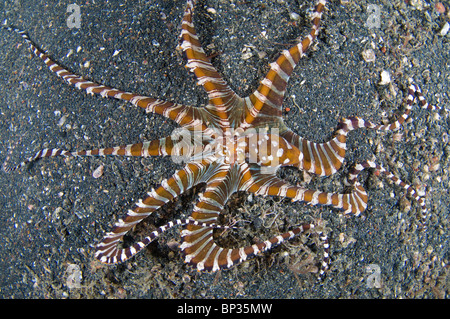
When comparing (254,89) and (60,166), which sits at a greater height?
(254,89)

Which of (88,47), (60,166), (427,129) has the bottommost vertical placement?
(60,166)

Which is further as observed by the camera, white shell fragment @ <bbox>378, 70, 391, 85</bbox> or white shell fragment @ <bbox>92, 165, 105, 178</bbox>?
white shell fragment @ <bbox>378, 70, 391, 85</bbox>

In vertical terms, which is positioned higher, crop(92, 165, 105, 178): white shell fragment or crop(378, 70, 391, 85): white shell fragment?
crop(378, 70, 391, 85): white shell fragment

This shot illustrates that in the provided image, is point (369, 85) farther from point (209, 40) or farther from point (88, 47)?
point (88, 47)

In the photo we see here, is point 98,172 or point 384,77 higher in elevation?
point 384,77

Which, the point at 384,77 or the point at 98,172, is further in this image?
the point at 384,77

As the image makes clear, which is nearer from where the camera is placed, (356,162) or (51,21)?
(356,162)

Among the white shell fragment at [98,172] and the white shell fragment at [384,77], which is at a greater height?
the white shell fragment at [384,77]

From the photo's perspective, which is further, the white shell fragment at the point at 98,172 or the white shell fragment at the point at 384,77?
the white shell fragment at the point at 384,77

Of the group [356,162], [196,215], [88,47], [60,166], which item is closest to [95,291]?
[60,166]

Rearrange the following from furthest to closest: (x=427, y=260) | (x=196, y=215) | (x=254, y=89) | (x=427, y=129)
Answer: (x=427, y=260) → (x=427, y=129) → (x=254, y=89) → (x=196, y=215)

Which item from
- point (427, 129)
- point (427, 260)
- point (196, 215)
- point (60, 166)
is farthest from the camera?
point (427, 260)
